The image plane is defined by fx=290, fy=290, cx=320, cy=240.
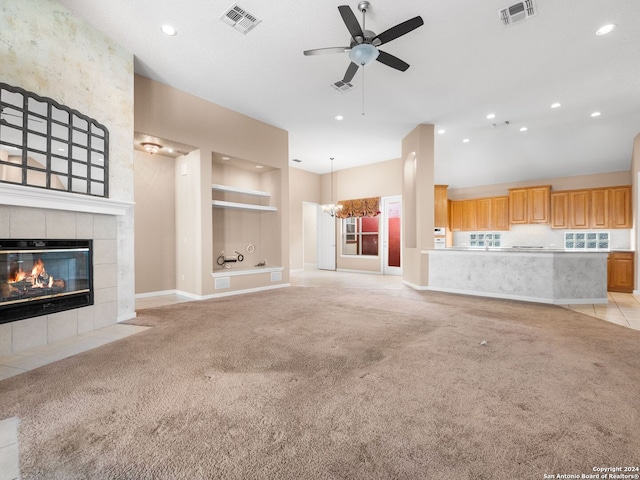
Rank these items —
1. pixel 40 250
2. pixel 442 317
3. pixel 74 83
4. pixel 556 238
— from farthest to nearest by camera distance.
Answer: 1. pixel 556 238
2. pixel 442 317
3. pixel 74 83
4. pixel 40 250

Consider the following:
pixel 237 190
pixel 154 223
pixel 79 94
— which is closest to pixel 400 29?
pixel 79 94

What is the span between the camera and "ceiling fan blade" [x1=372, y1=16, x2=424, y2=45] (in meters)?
2.85

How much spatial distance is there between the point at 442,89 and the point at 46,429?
603 centimetres

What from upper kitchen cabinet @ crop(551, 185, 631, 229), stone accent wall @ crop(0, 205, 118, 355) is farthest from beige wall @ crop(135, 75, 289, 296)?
upper kitchen cabinet @ crop(551, 185, 631, 229)

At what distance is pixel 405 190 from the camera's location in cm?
735

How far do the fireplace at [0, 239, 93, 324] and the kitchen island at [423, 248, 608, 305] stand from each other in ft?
20.0

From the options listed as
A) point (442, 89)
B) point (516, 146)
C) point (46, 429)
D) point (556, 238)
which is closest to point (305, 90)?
Answer: point (442, 89)

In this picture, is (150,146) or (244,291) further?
(244,291)

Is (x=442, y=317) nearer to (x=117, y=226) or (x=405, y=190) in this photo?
(x=405, y=190)

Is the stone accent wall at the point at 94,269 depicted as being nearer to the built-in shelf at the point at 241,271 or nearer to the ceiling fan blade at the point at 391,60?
the built-in shelf at the point at 241,271

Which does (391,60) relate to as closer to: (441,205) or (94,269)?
(94,269)

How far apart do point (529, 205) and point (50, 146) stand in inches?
395

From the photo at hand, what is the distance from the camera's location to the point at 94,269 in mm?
3549

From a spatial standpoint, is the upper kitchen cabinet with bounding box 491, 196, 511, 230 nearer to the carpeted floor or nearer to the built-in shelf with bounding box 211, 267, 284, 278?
the carpeted floor
